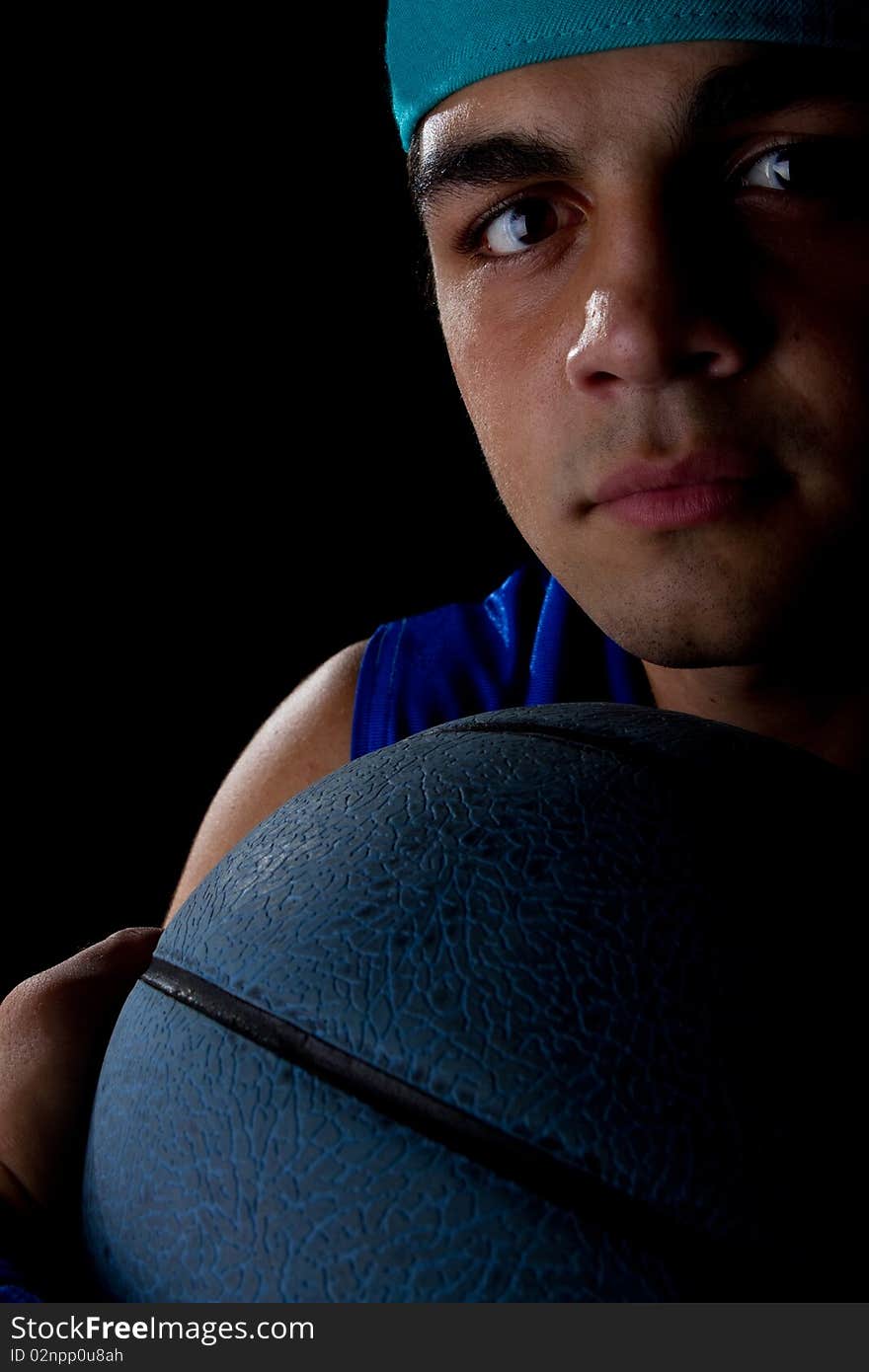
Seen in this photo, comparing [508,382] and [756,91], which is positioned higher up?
[756,91]

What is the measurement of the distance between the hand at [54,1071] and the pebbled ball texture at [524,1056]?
0.08m

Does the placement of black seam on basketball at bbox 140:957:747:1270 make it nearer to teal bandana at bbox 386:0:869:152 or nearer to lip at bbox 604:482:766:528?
lip at bbox 604:482:766:528

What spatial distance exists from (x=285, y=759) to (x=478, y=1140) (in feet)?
2.55

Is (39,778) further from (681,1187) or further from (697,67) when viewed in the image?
(681,1187)

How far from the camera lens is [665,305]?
808 mm

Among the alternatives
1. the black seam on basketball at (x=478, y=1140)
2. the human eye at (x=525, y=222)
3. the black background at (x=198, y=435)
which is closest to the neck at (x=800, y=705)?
the human eye at (x=525, y=222)

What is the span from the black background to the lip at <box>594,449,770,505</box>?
1213 mm

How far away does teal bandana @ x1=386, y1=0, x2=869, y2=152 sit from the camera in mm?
818

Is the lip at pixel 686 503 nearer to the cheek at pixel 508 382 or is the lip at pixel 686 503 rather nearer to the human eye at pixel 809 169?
the cheek at pixel 508 382

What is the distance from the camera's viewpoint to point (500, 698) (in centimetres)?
124

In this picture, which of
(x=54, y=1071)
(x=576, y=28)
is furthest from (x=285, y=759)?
(x=576, y=28)

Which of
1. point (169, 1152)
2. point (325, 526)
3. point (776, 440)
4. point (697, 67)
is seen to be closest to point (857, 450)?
point (776, 440)

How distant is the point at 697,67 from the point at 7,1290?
0.75 meters

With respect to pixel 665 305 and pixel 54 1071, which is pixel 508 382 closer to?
pixel 665 305
